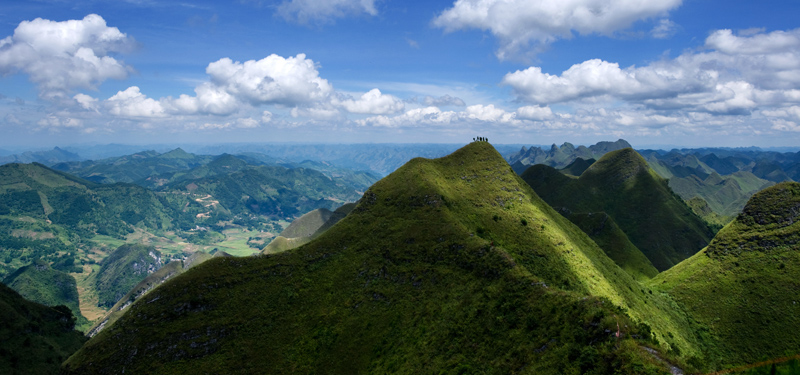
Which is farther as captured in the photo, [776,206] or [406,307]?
[776,206]

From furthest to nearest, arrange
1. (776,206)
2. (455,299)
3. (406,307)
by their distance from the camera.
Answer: (776,206)
(406,307)
(455,299)

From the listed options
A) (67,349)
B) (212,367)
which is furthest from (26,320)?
(212,367)

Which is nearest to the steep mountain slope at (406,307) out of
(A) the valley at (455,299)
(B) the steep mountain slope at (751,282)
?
(A) the valley at (455,299)

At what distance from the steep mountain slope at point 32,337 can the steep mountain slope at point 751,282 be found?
604 feet

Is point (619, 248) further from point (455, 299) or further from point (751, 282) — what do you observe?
point (455, 299)

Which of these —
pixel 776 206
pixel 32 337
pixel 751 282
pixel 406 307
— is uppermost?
pixel 776 206

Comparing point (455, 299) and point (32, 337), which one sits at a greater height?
point (455, 299)

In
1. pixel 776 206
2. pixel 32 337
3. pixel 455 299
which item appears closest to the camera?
pixel 455 299

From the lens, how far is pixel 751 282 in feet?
380

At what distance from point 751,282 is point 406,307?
117550mm

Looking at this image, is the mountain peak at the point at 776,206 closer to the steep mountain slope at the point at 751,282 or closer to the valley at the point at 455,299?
the steep mountain slope at the point at 751,282

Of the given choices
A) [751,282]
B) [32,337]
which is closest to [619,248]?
[751,282]

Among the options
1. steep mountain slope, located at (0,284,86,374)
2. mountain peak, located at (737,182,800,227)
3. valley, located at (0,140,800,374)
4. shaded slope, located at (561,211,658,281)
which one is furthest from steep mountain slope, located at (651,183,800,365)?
steep mountain slope, located at (0,284,86,374)

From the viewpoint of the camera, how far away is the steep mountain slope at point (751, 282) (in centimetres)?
10212
